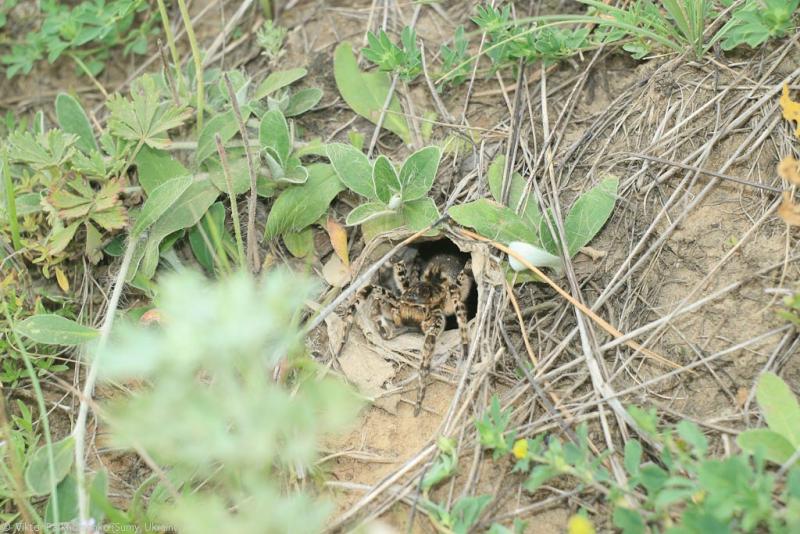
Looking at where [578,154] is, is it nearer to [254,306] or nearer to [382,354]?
[382,354]

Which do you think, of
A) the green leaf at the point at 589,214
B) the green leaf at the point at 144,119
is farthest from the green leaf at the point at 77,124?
the green leaf at the point at 589,214

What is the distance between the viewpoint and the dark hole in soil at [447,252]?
14.5ft

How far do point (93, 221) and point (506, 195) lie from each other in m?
2.06

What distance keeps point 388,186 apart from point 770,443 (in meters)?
1.95

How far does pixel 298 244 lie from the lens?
3812 millimetres

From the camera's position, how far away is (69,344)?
3322mm

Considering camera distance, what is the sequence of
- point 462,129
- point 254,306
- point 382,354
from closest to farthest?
point 254,306
point 382,354
point 462,129

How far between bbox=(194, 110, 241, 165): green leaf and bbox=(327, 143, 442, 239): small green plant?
576 millimetres

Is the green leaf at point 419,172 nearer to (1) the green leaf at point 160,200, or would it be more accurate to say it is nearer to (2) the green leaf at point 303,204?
(2) the green leaf at point 303,204

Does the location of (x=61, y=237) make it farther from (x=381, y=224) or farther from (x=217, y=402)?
(x=217, y=402)

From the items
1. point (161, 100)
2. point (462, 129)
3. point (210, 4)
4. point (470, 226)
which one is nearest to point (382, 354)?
point (470, 226)

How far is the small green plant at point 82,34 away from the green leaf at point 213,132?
3.11 ft

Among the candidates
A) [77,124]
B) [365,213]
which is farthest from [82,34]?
[365,213]

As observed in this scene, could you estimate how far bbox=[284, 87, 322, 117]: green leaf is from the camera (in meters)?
3.99
